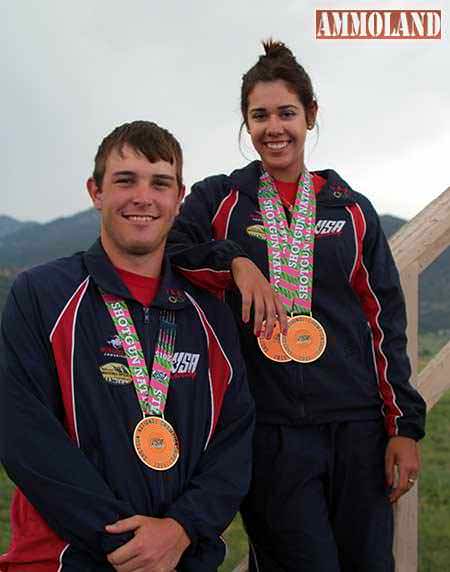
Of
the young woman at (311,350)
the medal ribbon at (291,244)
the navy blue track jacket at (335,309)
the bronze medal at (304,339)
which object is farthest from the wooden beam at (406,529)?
the medal ribbon at (291,244)

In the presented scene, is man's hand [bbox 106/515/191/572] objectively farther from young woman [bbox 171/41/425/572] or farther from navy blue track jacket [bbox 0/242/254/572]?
young woman [bbox 171/41/425/572]

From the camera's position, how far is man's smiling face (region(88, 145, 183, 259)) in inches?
89.5

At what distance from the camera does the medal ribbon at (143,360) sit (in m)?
2.20

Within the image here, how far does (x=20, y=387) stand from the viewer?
6.91 feet

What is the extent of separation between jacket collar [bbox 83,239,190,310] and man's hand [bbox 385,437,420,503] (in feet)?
2.78

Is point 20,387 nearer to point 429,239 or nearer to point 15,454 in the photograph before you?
point 15,454

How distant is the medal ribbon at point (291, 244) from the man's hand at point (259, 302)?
0.26m

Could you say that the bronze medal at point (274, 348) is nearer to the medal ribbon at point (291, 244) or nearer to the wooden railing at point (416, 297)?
the medal ribbon at point (291, 244)

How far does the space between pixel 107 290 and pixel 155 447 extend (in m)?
0.42

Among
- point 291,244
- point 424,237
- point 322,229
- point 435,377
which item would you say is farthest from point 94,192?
point 435,377

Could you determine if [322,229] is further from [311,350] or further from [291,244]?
[311,350]

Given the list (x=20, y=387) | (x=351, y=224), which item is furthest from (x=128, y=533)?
(x=351, y=224)

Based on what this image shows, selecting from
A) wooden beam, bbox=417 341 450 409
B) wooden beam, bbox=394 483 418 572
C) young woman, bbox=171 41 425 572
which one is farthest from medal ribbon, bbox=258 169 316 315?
wooden beam, bbox=394 483 418 572

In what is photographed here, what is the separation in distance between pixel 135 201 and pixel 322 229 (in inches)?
27.4
